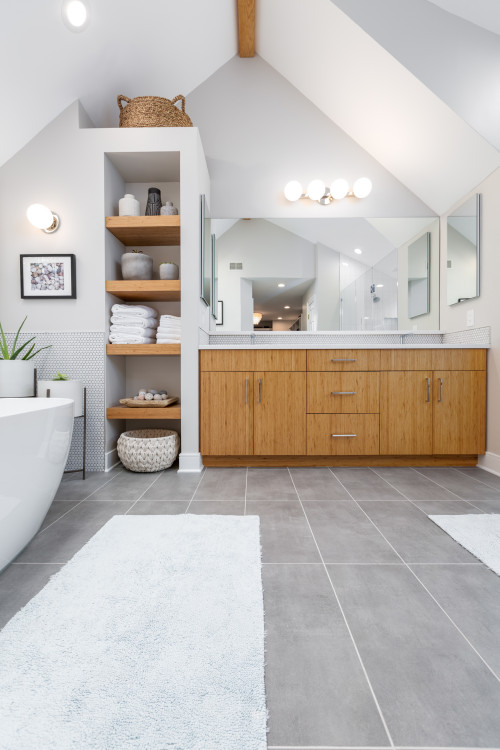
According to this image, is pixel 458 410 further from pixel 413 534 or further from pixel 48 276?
pixel 48 276

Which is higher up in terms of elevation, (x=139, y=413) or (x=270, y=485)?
(x=139, y=413)

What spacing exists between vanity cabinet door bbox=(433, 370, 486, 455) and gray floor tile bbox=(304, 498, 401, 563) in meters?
1.07

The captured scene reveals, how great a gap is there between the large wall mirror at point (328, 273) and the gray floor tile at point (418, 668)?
7.31ft

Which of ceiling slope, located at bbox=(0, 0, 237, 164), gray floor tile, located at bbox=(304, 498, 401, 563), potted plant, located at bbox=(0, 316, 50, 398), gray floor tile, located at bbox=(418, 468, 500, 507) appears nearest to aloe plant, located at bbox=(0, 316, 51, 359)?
potted plant, located at bbox=(0, 316, 50, 398)

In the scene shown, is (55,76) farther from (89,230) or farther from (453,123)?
(453,123)

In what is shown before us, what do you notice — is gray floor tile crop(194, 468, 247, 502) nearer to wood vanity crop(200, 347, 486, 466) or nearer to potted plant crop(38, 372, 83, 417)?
wood vanity crop(200, 347, 486, 466)

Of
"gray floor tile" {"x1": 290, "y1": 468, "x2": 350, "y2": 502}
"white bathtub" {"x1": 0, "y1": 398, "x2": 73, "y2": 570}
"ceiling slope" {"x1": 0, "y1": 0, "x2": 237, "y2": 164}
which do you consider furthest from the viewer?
"ceiling slope" {"x1": 0, "y1": 0, "x2": 237, "y2": 164}

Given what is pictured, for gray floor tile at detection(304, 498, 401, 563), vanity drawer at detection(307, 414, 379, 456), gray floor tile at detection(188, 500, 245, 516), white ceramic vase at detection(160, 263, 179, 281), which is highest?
white ceramic vase at detection(160, 263, 179, 281)

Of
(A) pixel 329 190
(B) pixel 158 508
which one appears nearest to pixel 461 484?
(B) pixel 158 508

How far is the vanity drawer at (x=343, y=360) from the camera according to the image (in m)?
2.58

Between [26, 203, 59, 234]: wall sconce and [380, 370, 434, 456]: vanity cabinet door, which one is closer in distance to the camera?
[26, 203, 59, 234]: wall sconce

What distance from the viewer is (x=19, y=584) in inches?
46.4

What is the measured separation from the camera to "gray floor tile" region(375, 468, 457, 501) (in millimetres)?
2018

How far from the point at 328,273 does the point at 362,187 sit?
738 millimetres
